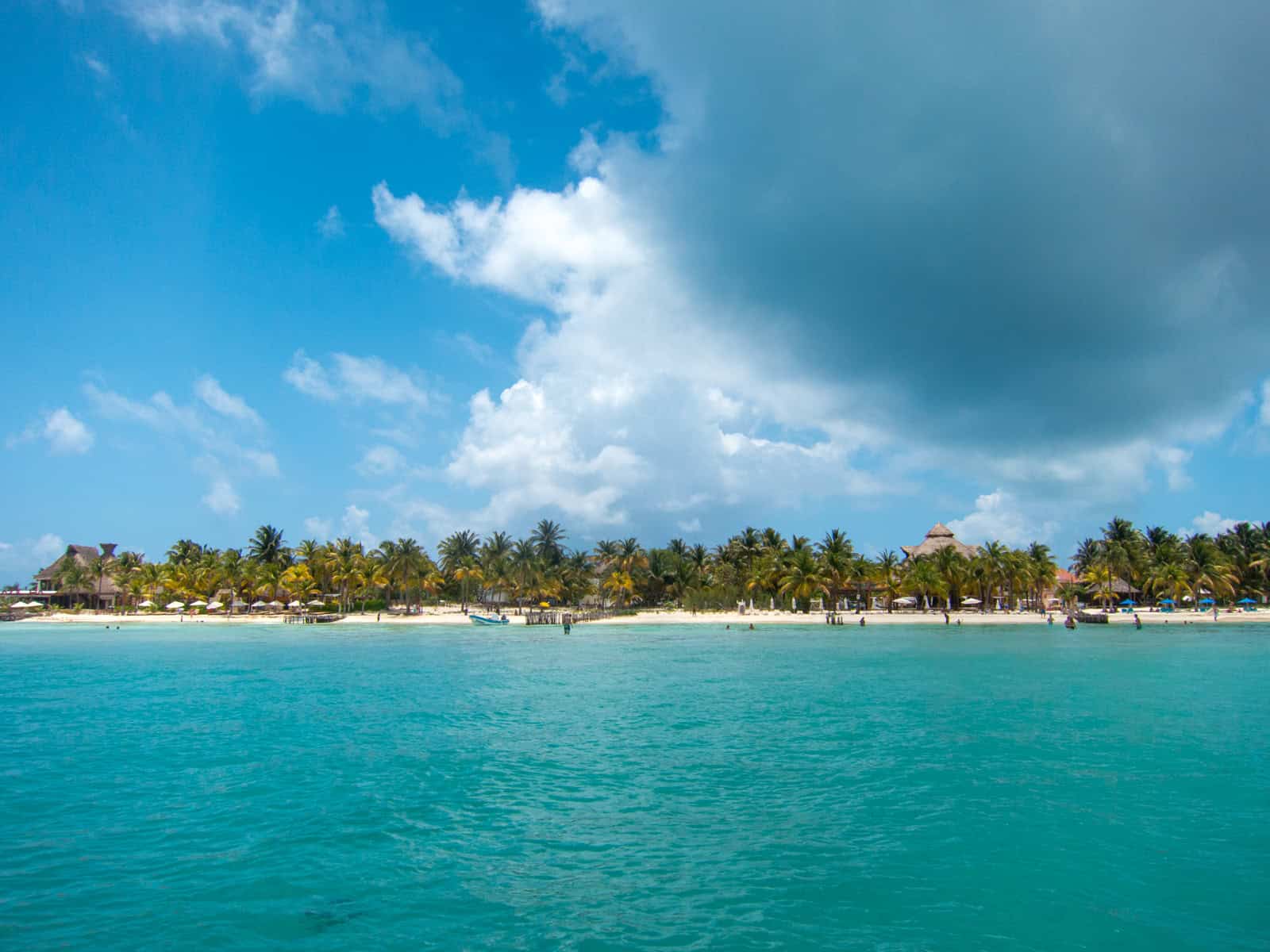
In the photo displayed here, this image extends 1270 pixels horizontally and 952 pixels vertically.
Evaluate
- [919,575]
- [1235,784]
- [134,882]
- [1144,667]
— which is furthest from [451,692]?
[919,575]

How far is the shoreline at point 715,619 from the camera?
76.1 m

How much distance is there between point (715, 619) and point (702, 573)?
86.3ft

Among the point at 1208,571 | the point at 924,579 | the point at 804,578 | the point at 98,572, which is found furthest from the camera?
the point at 98,572

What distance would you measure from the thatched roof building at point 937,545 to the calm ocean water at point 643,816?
A: 69.3 meters

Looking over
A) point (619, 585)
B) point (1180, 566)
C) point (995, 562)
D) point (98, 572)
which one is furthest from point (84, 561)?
point (1180, 566)

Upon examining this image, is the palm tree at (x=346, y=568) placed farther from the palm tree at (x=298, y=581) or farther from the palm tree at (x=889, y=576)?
the palm tree at (x=889, y=576)

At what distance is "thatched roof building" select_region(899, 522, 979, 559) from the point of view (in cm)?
9981

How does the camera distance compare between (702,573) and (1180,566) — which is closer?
(1180,566)

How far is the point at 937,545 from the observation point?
10088 cm

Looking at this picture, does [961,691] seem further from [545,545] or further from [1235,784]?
[545,545]

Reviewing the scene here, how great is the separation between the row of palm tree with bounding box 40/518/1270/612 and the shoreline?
388cm

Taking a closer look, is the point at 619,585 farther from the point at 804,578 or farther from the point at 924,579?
the point at 924,579

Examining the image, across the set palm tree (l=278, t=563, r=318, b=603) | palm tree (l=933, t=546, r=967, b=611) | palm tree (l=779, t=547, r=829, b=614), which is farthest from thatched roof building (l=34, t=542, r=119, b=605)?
palm tree (l=933, t=546, r=967, b=611)

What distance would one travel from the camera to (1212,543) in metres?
93.9
